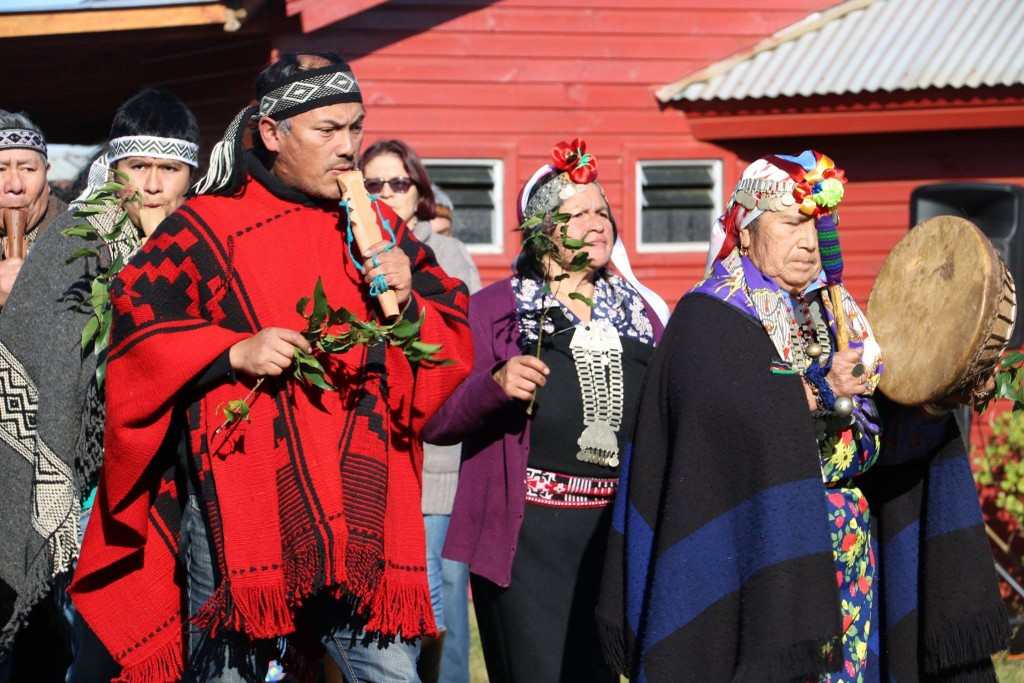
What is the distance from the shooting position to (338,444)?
3.66 meters

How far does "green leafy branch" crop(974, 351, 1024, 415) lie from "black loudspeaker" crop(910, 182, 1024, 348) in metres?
4.02

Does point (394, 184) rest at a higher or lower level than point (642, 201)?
lower

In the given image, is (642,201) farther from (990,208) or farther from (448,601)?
(448,601)

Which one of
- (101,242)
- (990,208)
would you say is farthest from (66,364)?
(990,208)

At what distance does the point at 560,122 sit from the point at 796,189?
5836 millimetres

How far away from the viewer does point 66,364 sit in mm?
4484

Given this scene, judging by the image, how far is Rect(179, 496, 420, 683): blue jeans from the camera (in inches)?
145

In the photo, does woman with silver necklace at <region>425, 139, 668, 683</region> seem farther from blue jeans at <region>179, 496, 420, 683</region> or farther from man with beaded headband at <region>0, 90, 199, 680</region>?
man with beaded headband at <region>0, 90, 199, 680</region>

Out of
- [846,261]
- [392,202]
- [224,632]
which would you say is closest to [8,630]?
[224,632]

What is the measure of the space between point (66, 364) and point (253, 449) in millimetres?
1187

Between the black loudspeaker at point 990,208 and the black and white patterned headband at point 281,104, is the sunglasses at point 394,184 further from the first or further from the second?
the black loudspeaker at point 990,208

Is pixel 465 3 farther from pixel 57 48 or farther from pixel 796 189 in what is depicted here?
pixel 796 189

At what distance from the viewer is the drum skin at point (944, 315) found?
402cm

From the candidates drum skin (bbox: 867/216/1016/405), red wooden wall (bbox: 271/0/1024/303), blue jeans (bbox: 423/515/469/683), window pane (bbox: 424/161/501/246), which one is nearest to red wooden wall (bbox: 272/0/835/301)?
red wooden wall (bbox: 271/0/1024/303)
